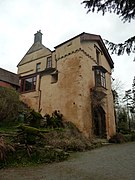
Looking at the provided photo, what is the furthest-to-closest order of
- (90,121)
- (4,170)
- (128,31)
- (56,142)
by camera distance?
(90,121), (56,142), (4,170), (128,31)

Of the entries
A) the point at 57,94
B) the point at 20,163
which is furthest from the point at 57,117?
the point at 20,163

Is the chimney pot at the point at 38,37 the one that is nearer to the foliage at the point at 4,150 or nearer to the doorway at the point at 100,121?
the doorway at the point at 100,121

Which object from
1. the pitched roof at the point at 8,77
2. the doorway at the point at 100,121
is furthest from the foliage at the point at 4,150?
the pitched roof at the point at 8,77

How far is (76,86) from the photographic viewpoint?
17219 mm

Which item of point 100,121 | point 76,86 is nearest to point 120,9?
point 76,86

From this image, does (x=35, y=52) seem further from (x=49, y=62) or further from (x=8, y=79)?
(x=8, y=79)

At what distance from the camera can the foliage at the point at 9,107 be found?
12467 mm

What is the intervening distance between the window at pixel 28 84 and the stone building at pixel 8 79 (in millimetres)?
970

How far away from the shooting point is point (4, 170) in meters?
6.59

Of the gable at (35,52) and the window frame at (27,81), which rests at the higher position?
the gable at (35,52)

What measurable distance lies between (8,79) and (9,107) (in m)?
11.0

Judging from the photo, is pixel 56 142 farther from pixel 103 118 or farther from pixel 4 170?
pixel 103 118

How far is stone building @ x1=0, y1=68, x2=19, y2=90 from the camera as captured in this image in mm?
22450

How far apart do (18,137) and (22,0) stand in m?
6.23
